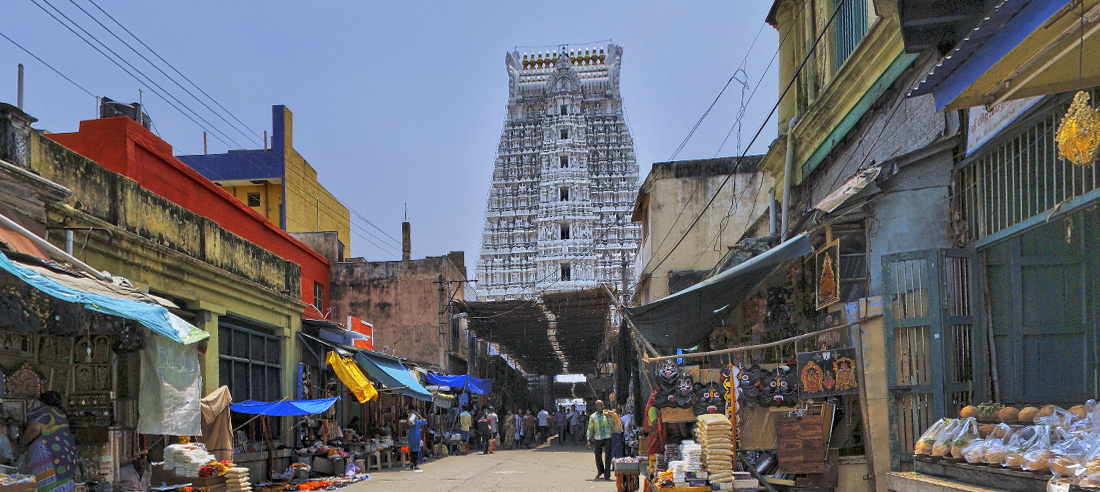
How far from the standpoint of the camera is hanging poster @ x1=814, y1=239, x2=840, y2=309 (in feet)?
30.2

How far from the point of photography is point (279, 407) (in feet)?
47.2

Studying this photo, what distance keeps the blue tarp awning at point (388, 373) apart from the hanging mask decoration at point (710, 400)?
9.92 metres

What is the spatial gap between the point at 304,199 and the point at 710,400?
102 ft

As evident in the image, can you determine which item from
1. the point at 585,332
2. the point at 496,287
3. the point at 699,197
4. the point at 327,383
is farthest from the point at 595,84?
the point at 327,383

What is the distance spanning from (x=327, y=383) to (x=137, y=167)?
649 centimetres

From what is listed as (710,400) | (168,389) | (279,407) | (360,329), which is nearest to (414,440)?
(360,329)

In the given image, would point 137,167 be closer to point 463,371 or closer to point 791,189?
point 791,189

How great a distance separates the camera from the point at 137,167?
14812mm

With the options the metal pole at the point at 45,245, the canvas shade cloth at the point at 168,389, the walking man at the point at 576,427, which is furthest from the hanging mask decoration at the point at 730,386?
the walking man at the point at 576,427

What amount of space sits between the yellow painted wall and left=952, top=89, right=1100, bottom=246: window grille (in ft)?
104

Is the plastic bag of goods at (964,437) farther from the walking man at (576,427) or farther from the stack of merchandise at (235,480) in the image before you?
the walking man at (576,427)

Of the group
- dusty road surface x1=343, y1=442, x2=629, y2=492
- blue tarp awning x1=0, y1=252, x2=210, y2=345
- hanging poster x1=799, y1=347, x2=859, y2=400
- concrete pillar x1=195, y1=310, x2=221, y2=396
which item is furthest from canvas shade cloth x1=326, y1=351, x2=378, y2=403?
hanging poster x1=799, y1=347, x2=859, y2=400

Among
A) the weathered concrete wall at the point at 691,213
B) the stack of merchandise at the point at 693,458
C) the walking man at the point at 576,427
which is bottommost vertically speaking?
the walking man at the point at 576,427

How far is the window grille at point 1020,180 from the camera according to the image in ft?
20.3
